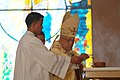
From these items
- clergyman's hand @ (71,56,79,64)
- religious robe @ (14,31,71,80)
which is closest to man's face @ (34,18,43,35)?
religious robe @ (14,31,71,80)

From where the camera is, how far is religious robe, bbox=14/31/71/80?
348cm

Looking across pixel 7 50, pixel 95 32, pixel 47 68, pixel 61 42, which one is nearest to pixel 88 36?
pixel 95 32

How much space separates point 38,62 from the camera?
3.49 metres

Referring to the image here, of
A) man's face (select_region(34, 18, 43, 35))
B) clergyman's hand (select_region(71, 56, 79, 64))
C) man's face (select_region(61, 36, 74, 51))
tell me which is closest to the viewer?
clergyman's hand (select_region(71, 56, 79, 64))

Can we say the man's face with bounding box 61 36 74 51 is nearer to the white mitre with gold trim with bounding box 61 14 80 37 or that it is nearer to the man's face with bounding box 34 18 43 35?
the white mitre with gold trim with bounding box 61 14 80 37

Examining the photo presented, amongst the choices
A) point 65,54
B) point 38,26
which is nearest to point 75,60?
point 65,54

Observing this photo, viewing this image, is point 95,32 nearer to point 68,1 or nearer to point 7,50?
point 68,1

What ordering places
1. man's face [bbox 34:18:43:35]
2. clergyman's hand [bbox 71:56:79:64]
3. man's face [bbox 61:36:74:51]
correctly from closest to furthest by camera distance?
1. clergyman's hand [bbox 71:56:79:64]
2. man's face [bbox 34:18:43:35]
3. man's face [bbox 61:36:74:51]

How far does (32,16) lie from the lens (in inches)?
143

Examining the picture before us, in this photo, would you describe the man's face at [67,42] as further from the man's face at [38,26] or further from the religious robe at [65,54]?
the man's face at [38,26]

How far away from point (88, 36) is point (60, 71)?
6.81 feet

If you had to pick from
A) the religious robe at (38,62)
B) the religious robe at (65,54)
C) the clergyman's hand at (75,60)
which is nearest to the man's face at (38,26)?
the religious robe at (38,62)

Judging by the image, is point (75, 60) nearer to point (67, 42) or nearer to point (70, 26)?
point (67, 42)

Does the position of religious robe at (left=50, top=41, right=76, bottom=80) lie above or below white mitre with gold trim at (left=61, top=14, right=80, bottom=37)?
below
